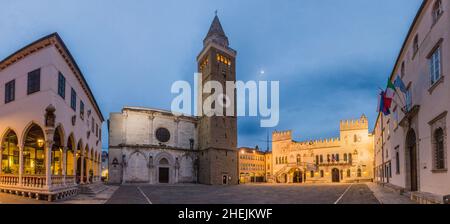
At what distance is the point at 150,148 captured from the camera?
55.8m

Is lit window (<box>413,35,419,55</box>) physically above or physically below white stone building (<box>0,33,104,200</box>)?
above

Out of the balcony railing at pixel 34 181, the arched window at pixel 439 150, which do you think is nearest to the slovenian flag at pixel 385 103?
the arched window at pixel 439 150

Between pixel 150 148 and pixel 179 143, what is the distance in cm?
596

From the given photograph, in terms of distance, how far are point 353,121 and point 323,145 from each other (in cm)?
832

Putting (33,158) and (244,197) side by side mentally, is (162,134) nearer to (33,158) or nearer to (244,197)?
(33,158)

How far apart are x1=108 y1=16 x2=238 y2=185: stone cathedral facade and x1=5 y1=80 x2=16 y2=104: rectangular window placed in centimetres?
3238

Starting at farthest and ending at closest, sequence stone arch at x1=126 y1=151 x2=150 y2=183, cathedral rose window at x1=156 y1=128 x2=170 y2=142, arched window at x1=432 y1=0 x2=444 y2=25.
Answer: cathedral rose window at x1=156 y1=128 x2=170 y2=142
stone arch at x1=126 y1=151 x2=150 y2=183
arched window at x1=432 y1=0 x2=444 y2=25

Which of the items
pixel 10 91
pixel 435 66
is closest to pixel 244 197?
pixel 435 66

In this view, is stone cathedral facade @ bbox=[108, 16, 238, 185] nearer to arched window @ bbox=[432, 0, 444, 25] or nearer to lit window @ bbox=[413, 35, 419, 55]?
lit window @ bbox=[413, 35, 419, 55]

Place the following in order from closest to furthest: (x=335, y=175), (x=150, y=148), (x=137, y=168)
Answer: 1. (x=137, y=168)
2. (x=150, y=148)
3. (x=335, y=175)

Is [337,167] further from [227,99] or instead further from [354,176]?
[227,99]

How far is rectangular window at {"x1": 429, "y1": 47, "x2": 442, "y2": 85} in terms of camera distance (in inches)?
561

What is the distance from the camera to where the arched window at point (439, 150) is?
14346 mm

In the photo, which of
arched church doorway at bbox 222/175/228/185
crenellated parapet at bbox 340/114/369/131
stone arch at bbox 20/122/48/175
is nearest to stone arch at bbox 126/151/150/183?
arched church doorway at bbox 222/175/228/185
